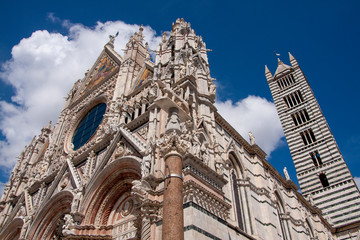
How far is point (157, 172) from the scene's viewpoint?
823 cm

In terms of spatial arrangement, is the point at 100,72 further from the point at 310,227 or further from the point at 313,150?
Answer: the point at 313,150

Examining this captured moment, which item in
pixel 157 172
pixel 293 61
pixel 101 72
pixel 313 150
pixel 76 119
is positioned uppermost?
pixel 293 61

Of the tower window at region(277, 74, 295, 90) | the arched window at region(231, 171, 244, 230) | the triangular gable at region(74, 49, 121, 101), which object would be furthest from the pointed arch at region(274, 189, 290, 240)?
the tower window at region(277, 74, 295, 90)

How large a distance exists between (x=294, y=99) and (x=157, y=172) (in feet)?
94.5

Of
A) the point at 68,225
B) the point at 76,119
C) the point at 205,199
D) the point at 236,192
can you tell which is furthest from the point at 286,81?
the point at 68,225

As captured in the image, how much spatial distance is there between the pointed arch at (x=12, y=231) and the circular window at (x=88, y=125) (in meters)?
4.72

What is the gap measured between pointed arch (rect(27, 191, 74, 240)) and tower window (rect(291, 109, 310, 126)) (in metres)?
25.9

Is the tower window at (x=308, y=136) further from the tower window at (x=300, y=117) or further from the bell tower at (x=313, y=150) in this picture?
the tower window at (x=300, y=117)

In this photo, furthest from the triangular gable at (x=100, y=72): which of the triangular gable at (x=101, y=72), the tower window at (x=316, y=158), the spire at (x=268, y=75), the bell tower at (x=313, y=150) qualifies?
the spire at (x=268, y=75)

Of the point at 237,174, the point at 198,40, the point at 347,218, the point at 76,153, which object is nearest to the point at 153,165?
the point at 237,174

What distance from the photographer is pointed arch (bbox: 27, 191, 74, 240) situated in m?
12.4

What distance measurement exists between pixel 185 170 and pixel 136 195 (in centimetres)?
146

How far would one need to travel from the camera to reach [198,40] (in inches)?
602

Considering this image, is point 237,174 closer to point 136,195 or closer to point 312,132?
point 136,195
